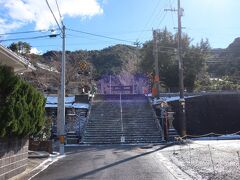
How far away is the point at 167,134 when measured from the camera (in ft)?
116

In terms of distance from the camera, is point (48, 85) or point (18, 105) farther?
point (48, 85)

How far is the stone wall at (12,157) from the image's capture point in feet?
44.1

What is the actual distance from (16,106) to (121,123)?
25.4 metres

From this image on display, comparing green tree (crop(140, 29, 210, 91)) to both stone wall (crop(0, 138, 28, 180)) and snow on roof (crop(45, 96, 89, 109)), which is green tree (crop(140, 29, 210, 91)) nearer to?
snow on roof (crop(45, 96, 89, 109))

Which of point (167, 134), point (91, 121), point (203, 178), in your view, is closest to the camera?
point (203, 178)

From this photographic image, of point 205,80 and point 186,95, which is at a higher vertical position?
point 205,80

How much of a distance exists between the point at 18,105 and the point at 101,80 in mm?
64736

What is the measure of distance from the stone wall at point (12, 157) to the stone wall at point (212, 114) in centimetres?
2679

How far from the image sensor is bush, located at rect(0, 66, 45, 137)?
41.8 ft

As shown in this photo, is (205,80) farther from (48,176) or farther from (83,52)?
(48,176)

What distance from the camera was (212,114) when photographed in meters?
44.5

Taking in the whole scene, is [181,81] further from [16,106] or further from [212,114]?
[16,106]

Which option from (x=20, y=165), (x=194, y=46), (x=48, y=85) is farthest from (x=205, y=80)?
(x=20, y=165)

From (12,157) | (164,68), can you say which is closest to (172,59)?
(164,68)
